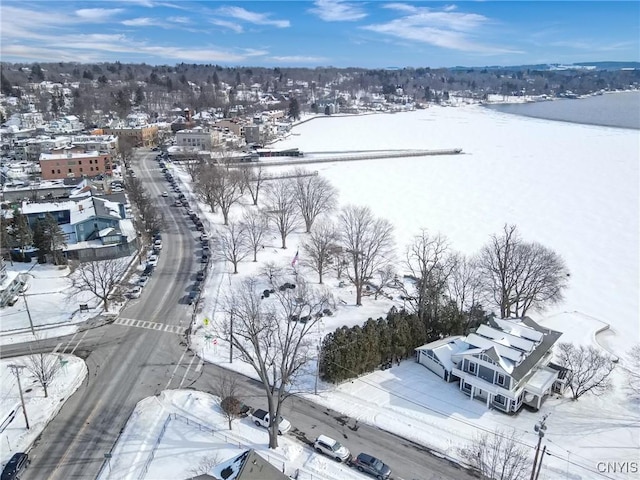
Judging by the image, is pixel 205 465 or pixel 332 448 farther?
pixel 332 448

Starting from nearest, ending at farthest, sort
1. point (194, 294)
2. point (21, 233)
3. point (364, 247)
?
point (194, 294) → point (21, 233) → point (364, 247)

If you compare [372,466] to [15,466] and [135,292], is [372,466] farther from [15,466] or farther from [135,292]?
[135,292]

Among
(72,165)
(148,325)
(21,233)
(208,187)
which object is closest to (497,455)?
(148,325)

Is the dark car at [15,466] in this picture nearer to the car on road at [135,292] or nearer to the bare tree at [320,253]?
the car on road at [135,292]

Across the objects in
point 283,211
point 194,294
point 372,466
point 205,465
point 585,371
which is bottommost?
point 205,465

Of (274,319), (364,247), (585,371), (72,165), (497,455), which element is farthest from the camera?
(72,165)

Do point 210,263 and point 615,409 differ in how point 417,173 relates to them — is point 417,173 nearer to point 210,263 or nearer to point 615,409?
point 210,263
